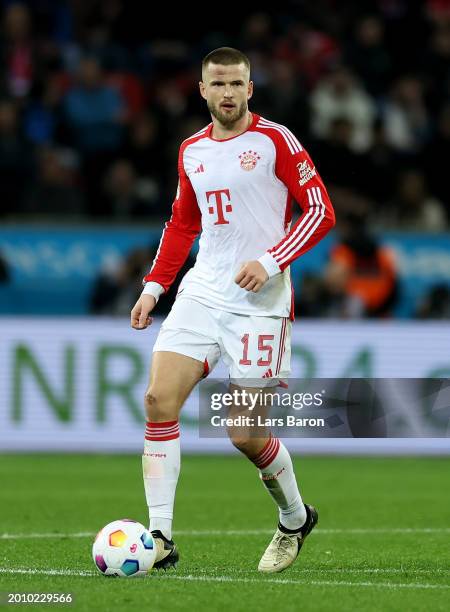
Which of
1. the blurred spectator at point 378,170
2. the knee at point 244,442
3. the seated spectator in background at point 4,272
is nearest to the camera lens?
the knee at point 244,442

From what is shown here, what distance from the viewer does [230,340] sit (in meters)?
6.81

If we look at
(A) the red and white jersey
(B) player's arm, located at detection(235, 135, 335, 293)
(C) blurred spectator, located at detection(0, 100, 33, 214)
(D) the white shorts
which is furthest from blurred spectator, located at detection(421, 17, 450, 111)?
(D) the white shorts

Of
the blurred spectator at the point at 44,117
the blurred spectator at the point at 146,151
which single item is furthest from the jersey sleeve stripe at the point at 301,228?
the blurred spectator at the point at 44,117

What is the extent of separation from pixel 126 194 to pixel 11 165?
1244 millimetres

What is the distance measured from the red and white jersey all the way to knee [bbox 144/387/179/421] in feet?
1.71

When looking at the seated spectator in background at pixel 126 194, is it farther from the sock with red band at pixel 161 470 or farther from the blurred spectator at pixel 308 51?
the sock with red band at pixel 161 470

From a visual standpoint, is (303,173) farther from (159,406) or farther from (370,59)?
(370,59)

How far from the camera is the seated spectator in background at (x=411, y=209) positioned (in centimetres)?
1540

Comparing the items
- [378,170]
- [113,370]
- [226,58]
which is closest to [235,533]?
[226,58]

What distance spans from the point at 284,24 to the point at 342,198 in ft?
12.4

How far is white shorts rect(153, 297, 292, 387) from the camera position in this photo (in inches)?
267

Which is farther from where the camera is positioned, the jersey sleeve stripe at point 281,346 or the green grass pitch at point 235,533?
the jersey sleeve stripe at point 281,346

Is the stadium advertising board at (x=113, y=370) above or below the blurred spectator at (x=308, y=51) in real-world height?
below

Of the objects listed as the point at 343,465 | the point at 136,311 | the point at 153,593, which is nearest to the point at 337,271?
the point at 343,465
